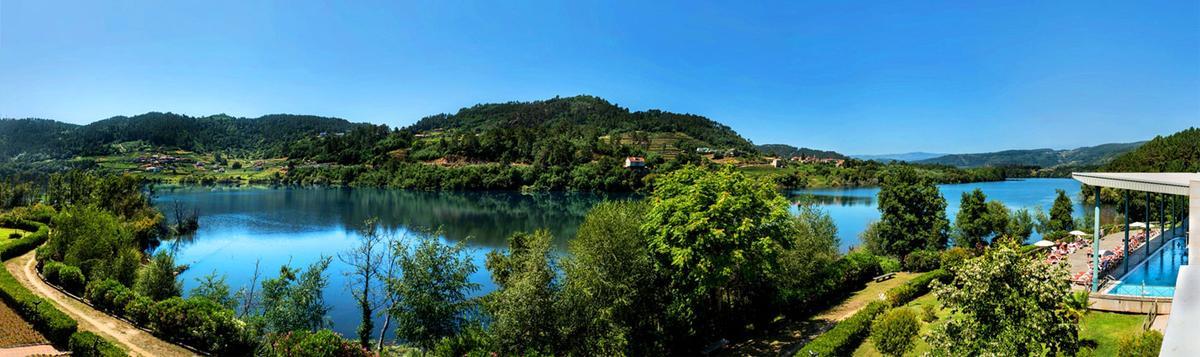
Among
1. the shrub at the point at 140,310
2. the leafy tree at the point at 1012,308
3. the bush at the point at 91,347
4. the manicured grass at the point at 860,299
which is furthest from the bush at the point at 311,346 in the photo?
the manicured grass at the point at 860,299

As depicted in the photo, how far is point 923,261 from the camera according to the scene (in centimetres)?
3266

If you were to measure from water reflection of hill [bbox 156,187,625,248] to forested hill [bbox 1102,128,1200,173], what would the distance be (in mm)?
79798

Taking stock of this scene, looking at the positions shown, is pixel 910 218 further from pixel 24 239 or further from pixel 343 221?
pixel 343 221

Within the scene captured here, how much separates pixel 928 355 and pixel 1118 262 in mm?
19262

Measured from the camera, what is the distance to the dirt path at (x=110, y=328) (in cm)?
1855

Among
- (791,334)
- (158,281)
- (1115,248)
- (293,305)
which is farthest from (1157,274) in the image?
(158,281)

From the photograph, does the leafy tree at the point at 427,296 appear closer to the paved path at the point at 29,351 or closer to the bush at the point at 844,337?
the paved path at the point at 29,351

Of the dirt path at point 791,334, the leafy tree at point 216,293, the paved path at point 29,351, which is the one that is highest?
the leafy tree at point 216,293

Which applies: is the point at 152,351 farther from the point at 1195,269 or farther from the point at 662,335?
the point at 1195,269

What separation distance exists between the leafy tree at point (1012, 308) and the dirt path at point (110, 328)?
22308 mm

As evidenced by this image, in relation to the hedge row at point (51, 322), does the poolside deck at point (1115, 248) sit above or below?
above

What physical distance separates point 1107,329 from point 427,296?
753 inches

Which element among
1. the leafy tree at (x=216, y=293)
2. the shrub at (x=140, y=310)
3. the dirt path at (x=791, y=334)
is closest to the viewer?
the dirt path at (x=791, y=334)

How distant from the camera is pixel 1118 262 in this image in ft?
72.0
